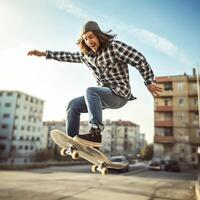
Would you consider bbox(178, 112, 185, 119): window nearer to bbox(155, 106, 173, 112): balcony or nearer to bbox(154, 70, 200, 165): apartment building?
bbox(154, 70, 200, 165): apartment building

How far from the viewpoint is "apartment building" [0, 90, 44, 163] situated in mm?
75875

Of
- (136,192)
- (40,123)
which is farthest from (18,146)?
(136,192)

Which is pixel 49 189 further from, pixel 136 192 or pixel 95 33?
pixel 95 33

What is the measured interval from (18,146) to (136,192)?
177 ft

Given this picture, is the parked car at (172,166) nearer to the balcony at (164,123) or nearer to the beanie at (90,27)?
the balcony at (164,123)

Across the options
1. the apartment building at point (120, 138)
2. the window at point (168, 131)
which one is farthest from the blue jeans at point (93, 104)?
the apartment building at point (120, 138)

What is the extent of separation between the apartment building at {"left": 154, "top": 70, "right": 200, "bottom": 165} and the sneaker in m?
51.6

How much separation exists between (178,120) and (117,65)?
53.9 metres

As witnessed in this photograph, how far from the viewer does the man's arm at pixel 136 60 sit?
132 inches

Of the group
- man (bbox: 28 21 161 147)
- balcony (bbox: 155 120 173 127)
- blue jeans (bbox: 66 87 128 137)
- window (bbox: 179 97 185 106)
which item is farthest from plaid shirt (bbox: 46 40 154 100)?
window (bbox: 179 97 185 106)

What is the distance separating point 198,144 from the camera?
52.2m

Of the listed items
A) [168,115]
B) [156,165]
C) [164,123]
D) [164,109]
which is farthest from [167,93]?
[156,165]

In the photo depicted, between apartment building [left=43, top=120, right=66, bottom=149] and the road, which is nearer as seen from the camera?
the road

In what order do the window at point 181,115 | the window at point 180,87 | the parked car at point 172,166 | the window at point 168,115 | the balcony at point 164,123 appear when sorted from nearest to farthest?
the parked car at point 172,166 → the balcony at point 164,123 → the window at point 181,115 → the window at point 180,87 → the window at point 168,115
